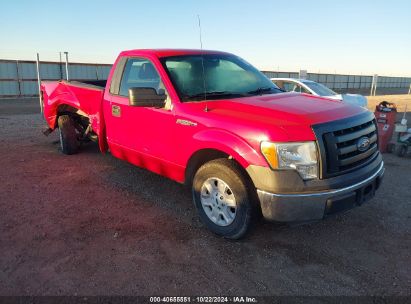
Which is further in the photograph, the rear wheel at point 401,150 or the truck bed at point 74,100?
the rear wheel at point 401,150

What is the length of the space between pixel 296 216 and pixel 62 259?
2.24m

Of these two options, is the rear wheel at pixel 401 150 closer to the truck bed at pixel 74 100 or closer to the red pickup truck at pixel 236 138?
the red pickup truck at pixel 236 138

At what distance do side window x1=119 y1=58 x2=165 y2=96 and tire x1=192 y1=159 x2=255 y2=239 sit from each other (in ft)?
3.97

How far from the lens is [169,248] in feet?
11.4

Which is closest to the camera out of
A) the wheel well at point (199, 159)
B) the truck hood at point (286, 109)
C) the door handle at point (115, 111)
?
the truck hood at point (286, 109)

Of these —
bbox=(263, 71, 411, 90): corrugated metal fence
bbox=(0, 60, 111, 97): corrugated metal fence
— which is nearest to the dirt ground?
bbox=(0, 60, 111, 97): corrugated metal fence

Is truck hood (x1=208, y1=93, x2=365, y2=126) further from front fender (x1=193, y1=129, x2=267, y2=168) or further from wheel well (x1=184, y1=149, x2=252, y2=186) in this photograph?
wheel well (x1=184, y1=149, x2=252, y2=186)

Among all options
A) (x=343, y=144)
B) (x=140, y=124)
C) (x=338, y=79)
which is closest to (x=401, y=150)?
(x=343, y=144)

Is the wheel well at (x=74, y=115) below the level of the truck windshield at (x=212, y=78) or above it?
below

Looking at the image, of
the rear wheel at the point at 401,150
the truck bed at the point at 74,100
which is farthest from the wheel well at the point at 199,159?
the rear wheel at the point at 401,150

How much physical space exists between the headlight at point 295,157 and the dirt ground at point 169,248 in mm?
925

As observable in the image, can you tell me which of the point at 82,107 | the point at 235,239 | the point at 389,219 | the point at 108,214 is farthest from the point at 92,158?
the point at 389,219

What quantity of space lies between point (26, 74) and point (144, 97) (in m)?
21.4

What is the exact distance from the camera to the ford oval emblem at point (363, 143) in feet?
11.1
